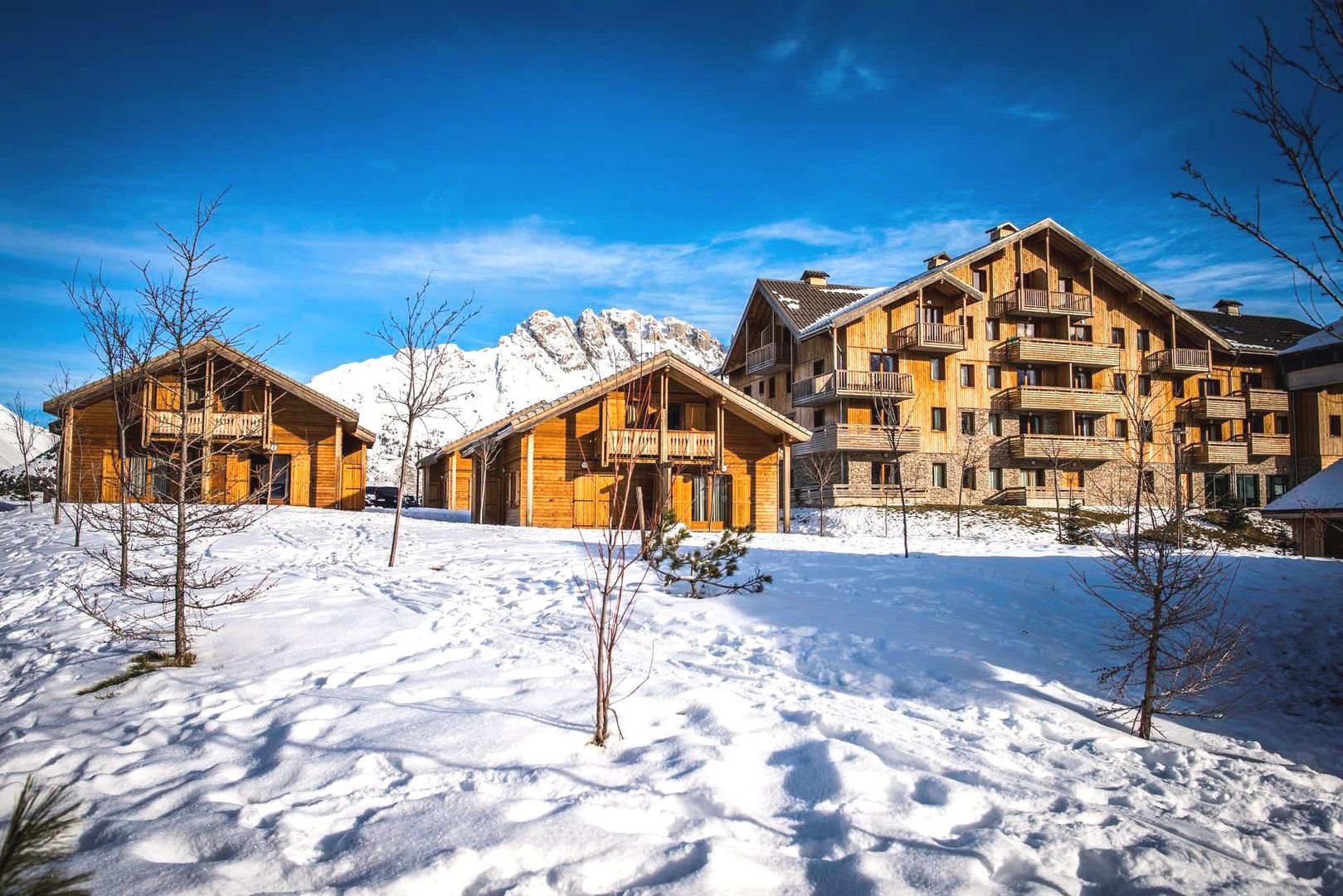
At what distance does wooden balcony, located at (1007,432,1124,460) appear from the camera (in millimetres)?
34875

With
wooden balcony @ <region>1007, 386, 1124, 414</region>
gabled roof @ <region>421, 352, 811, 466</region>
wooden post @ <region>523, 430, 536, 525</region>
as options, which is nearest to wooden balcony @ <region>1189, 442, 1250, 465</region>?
wooden balcony @ <region>1007, 386, 1124, 414</region>

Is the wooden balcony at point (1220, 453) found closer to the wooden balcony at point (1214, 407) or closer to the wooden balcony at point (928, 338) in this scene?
the wooden balcony at point (1214, 407)

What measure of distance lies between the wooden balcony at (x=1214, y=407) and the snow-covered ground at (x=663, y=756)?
3349 cm

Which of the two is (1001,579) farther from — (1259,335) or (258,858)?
(1259,335)

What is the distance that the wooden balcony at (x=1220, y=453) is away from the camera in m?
37.5

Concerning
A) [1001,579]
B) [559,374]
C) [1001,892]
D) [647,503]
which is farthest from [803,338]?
[559,374]

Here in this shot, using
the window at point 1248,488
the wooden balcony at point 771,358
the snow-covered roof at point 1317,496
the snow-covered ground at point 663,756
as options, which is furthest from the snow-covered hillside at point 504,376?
the snow-covered ground at point 663,756

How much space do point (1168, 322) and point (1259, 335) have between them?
8.59 metres

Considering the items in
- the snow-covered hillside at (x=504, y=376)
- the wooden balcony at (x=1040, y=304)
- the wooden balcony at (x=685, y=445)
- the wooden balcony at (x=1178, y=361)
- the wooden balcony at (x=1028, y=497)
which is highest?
the snow-covered hillside at (x=504, y=376)

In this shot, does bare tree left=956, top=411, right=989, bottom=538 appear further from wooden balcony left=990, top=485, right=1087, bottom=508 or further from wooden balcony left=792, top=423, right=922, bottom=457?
wooden balcony left=792, top=423, right=922, bottom=457

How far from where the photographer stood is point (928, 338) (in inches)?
1346

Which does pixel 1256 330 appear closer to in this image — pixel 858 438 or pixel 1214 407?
pixel 1214 407

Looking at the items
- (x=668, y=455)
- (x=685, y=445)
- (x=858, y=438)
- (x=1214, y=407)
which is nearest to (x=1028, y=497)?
(x=858, y=438)

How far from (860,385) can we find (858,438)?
2382mm
